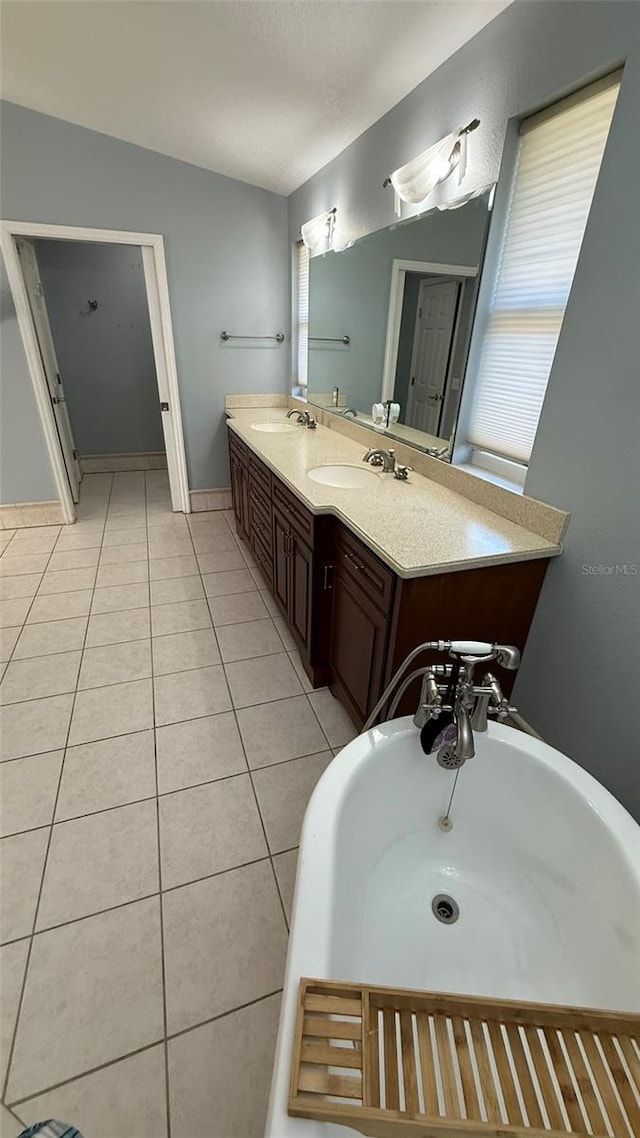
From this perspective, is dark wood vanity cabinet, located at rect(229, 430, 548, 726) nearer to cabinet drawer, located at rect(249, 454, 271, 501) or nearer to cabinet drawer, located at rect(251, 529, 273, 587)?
cabinet drawer, located at rect(249, 454, 271, 501)

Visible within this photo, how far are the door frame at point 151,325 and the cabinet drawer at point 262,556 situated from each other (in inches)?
53.3

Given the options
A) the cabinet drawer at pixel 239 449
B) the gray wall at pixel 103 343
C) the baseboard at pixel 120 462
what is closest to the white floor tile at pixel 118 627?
the cabinet drawer at pixel 239 449

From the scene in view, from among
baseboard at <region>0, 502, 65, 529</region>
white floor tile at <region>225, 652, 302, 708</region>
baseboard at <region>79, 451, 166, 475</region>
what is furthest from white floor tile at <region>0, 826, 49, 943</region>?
baseboard at <region>79, 451, 166, 475</region>

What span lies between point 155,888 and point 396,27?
2966mm

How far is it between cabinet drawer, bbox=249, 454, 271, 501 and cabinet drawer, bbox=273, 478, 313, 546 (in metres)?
0.14

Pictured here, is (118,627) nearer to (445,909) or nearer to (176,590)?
(176,590)

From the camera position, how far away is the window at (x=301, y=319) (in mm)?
3518

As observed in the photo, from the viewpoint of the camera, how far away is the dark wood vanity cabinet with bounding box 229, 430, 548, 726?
1438 mm

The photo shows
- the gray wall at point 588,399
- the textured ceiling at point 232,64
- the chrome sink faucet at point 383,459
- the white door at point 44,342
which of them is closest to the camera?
the gray wall at point 588,399

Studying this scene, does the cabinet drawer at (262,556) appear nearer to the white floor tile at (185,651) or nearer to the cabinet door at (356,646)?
the white floor tile at (185,651)

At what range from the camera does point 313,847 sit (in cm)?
96

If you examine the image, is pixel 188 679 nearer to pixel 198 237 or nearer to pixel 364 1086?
pixel 364 1086

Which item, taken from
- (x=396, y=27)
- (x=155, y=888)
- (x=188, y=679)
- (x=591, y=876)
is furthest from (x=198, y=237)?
(x=591, y=876)

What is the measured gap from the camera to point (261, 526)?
279cm
